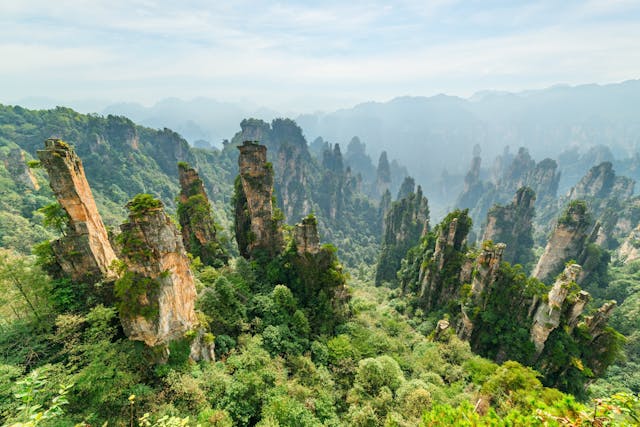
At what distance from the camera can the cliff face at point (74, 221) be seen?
57.5 feet

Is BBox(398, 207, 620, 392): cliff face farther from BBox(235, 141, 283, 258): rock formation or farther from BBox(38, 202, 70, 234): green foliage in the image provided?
BBox(38, 202, 70, 234): green foliage

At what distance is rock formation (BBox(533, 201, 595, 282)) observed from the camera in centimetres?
5225

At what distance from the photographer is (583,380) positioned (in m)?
25.4

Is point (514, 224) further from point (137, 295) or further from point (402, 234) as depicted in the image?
point (137, 295)

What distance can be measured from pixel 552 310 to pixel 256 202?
3014 cm

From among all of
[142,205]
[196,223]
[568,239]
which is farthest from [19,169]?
[568,239]

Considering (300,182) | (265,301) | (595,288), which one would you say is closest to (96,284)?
(265,301)

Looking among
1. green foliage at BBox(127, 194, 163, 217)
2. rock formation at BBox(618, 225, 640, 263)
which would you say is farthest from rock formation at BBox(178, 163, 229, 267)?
rock formation at BBox(618, 225, 640, 263)

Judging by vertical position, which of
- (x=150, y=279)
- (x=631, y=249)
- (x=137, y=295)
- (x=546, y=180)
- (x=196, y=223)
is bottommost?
(x=631, y=249)

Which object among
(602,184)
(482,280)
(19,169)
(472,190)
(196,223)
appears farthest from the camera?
(472,190)

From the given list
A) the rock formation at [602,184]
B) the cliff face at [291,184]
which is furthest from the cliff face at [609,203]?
the cliff face at [291,184]

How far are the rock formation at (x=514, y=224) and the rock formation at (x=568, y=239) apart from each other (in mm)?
20558

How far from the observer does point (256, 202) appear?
106ft

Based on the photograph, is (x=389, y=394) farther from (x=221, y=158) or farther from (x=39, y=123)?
(x=221, y=158)
